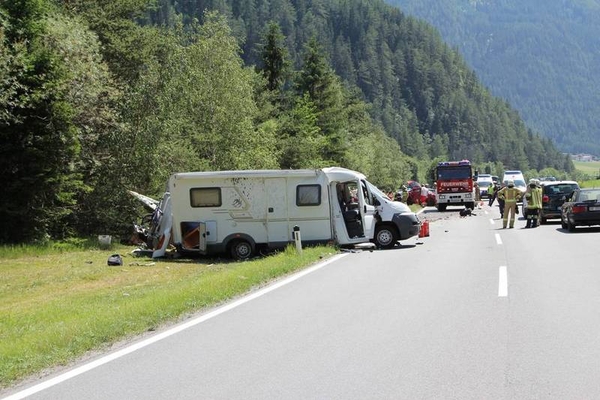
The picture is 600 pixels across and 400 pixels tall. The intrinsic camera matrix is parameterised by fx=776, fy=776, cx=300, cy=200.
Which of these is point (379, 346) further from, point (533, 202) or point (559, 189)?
point (559, 189)

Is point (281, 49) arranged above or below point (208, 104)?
above

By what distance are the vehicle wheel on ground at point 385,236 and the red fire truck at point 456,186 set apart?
1042 inches

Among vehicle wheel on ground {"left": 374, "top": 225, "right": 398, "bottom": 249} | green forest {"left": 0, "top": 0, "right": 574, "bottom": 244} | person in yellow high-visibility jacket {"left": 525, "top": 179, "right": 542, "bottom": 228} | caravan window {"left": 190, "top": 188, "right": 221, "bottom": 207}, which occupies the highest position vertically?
green forest {"left": 0, "top": 0, "right": 574, "bottom": 244}

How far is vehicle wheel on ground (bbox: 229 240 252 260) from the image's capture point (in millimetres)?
21391

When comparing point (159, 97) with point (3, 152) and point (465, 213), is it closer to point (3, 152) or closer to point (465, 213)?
point (3, 152)

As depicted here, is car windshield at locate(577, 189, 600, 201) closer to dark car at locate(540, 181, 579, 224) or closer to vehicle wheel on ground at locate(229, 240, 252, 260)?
dark car at locate(540, 181, 579, 224)

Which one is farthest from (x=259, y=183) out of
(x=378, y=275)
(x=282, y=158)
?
(x=282, y=158)

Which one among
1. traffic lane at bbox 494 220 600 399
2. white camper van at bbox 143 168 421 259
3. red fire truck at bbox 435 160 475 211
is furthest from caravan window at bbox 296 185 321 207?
red fire truck at bbox 435 160 475 211

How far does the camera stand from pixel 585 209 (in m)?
26.2

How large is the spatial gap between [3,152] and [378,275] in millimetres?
14763

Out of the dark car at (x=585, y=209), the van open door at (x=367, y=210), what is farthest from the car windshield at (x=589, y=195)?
the van open door at (x=367, y=210)

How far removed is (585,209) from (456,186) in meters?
21.6

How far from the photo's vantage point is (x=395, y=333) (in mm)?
8805

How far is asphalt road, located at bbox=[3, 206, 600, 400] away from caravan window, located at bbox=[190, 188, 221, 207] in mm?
7518
